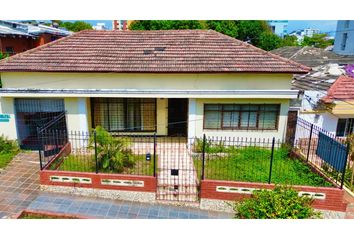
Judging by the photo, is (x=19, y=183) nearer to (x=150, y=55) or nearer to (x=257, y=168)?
(x=150, y=55)

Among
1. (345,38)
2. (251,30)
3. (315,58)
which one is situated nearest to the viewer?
(315,58)

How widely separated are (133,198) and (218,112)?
18.4 feet

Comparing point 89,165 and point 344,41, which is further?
point 344,41

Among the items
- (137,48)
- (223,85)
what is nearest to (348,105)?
(223,85)

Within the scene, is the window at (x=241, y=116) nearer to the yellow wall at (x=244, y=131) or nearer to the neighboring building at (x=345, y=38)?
the yellow wall at (x=244, y=131)

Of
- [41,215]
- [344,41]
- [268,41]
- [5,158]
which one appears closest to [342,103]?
[41,215]

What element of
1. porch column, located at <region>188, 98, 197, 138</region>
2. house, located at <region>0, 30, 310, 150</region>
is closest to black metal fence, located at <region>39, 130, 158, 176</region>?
house, located at <region>0, 30, 310, 150</region>

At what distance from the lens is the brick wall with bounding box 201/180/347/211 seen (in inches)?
310

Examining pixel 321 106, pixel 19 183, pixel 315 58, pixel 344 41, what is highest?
pixel 344 41

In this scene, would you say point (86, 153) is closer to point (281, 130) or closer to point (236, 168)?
point (236, 168)

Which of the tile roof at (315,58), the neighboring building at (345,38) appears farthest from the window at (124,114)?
the neighboring building at (345,38)

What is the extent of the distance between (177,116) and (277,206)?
772 cm

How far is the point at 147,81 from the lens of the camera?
11602 millimetres

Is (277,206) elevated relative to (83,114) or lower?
lower
